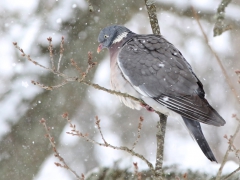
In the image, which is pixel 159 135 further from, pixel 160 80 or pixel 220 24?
pixel 220 24

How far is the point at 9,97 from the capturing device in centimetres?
411

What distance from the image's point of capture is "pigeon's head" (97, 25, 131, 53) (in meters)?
3.96

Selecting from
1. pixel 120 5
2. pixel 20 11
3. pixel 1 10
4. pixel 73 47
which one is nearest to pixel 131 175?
pixel 73 47

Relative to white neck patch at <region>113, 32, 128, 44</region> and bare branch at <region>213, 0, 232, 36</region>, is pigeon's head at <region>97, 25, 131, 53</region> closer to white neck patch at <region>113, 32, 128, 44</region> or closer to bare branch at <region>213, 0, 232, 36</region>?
white neck patch at <region>113, 32, 128, 44</region>

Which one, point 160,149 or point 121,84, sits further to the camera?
point 121,84

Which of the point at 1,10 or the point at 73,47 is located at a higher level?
the point at 1,10

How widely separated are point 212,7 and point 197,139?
2.14 meters

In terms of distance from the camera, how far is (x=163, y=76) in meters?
3.49

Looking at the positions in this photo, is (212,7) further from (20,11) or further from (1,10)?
(1,10)

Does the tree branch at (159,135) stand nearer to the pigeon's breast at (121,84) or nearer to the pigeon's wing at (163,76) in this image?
the pigeon's wing at (163,76)

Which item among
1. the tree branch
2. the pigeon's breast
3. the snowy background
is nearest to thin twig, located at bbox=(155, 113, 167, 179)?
the tree branch

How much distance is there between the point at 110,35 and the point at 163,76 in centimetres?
75

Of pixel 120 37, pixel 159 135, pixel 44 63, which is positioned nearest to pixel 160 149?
pixel 159 135

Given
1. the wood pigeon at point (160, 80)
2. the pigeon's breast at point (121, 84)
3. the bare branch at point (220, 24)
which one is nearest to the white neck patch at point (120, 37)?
the wood pigeon at point (160, 80)
